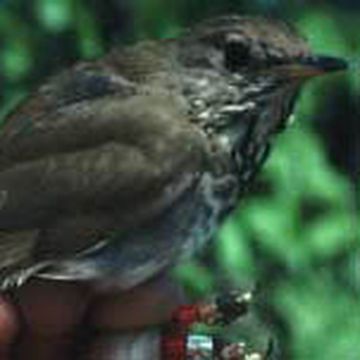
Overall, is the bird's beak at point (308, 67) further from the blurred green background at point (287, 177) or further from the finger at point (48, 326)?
the blurred green background at point (287, 177)

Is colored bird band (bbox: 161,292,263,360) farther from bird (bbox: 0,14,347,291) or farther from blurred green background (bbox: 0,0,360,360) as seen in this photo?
blurred green background (bbox: 0,0,360,360)

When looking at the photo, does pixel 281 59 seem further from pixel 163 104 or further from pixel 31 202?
pixel 31 202

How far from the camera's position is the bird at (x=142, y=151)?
266cm

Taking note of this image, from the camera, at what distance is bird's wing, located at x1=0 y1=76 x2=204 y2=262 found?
2680mm

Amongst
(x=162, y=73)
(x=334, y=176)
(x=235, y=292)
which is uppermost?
(x=162, y=73)

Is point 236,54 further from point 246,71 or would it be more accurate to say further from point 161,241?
point 161,241

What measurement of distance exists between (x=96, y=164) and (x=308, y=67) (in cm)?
29

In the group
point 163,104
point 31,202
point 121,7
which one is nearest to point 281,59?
point 163,104

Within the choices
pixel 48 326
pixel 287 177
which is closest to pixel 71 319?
pixel 48 326

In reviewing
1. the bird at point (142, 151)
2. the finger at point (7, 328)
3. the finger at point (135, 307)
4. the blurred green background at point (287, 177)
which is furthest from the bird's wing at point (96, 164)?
the blurred green background at point (287, 177)

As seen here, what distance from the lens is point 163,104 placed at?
9.04 feet

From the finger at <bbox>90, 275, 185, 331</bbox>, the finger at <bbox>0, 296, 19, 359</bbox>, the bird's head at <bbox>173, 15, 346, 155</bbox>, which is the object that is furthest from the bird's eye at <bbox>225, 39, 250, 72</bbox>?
the finger at <bbox>0, 296, 19, 359</bbox>

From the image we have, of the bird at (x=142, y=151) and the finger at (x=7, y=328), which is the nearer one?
the finger at (x=7, y=328)

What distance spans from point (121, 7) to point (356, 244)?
60 cm
